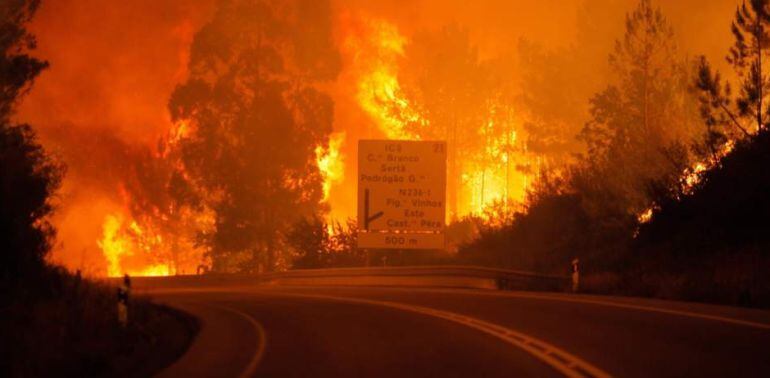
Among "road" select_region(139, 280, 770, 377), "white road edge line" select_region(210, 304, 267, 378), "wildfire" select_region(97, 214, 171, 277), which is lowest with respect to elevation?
"white road edge line" select_region(210, 304, 267, 378)

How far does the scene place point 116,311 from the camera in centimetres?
1945

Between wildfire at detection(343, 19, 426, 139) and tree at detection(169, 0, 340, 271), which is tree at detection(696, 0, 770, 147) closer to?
tree at detection(169, 0, 340, 271)

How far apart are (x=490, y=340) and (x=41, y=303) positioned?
360 inches

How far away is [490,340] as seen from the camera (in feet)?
46.3

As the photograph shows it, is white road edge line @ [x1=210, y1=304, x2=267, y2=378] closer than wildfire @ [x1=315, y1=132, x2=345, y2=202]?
Yes

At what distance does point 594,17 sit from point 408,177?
32.6 m

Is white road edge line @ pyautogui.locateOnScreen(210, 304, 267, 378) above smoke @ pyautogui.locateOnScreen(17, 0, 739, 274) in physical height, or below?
below

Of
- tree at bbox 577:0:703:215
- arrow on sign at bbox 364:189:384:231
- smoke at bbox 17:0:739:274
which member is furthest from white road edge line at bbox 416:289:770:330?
smoke at bbox 17:0:739:274

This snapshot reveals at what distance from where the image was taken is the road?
36.6 feet

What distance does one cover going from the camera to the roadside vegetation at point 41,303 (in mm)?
13328

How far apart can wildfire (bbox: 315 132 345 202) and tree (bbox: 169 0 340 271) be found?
2306 mm

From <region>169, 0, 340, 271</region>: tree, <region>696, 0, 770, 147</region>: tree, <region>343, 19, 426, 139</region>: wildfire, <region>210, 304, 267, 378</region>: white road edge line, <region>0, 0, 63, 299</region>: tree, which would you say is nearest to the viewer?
<region>210, 304, 267, 378</region>: white road edge line

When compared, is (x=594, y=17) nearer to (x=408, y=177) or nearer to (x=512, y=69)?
(x=512, y=69)

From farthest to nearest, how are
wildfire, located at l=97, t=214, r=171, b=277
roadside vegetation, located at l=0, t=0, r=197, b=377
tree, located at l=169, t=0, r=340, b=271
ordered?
wildfire, located at l=97, t=214, r=171, b=277 → tree, located at l=169, t=0, r=340, b=271 → roadside vegetation, located at l=0, t=0, r=197, b=377
